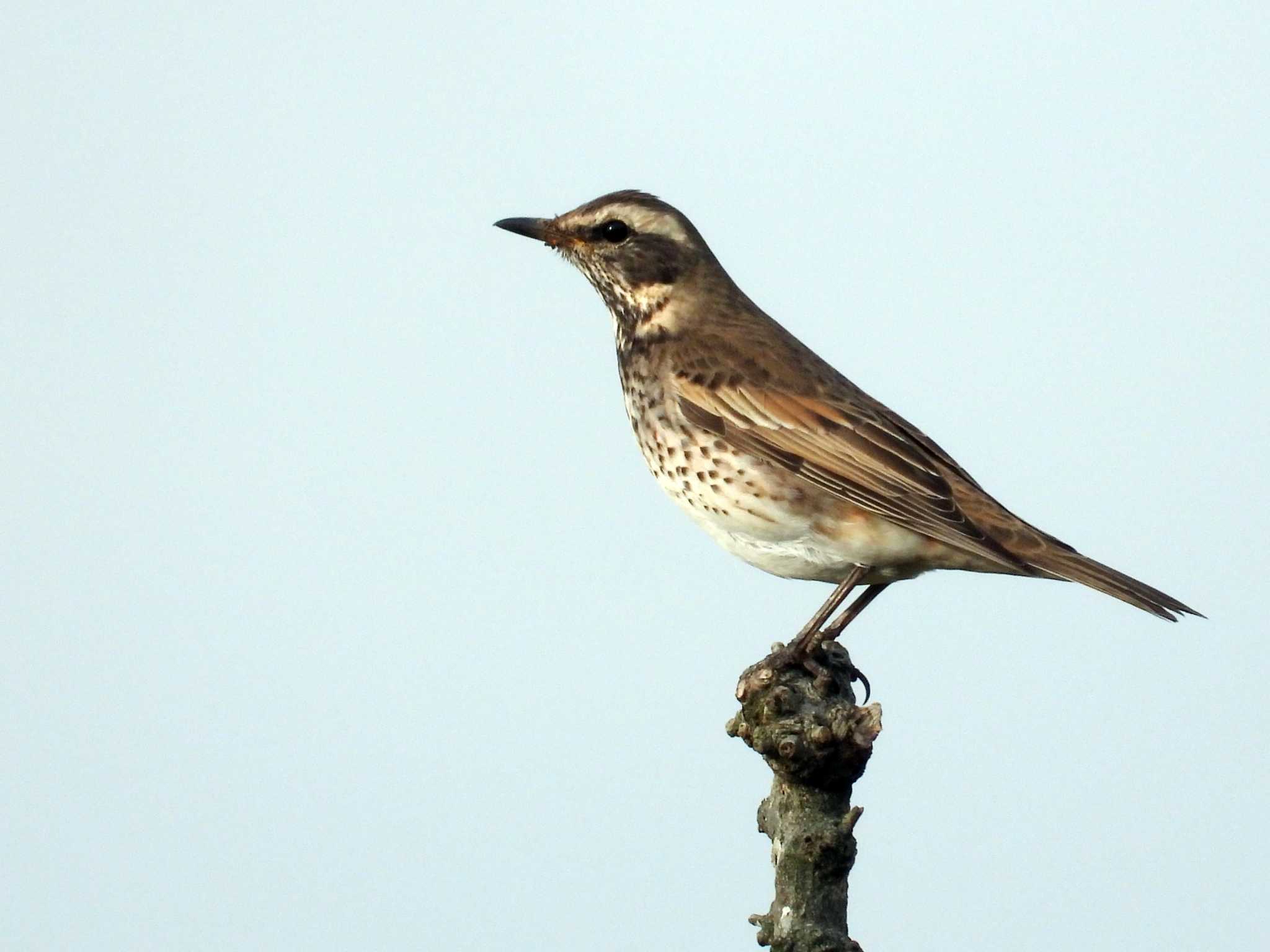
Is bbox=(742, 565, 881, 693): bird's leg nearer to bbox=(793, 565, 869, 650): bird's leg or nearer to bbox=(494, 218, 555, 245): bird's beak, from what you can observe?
bbox=(793, 565, 869, 650): bird's leg

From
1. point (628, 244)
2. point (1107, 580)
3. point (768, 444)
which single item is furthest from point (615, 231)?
point (1107, 580)

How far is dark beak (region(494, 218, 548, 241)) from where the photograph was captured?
40.3ft

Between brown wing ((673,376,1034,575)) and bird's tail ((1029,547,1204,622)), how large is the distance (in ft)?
0.51

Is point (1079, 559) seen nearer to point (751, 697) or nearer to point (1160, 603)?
point (1160, 603)

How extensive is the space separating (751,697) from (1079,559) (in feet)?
6.77

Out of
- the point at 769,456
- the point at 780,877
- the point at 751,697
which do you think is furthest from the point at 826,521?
the point at 780,877

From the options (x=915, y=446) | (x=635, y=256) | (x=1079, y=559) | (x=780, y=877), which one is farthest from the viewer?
(x=635, y=256)

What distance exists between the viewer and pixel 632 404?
11.8 metres

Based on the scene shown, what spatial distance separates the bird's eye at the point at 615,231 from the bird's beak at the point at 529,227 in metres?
0.33

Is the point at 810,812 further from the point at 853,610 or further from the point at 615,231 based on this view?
the point at 615,231

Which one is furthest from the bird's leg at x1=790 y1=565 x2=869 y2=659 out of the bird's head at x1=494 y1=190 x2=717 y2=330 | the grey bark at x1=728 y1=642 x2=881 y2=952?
the bird's head at x1=494 y1=190 x2=717 y2=330

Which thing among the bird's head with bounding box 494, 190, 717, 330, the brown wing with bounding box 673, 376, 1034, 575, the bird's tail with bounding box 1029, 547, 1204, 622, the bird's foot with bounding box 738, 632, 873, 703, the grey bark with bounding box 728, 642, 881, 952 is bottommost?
the grey bark with bounding box 728, 642, 881, 952

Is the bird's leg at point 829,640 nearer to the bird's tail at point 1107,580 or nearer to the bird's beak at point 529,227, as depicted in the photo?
the bird's tail at point 1107,580

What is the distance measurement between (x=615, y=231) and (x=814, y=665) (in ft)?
11.1
